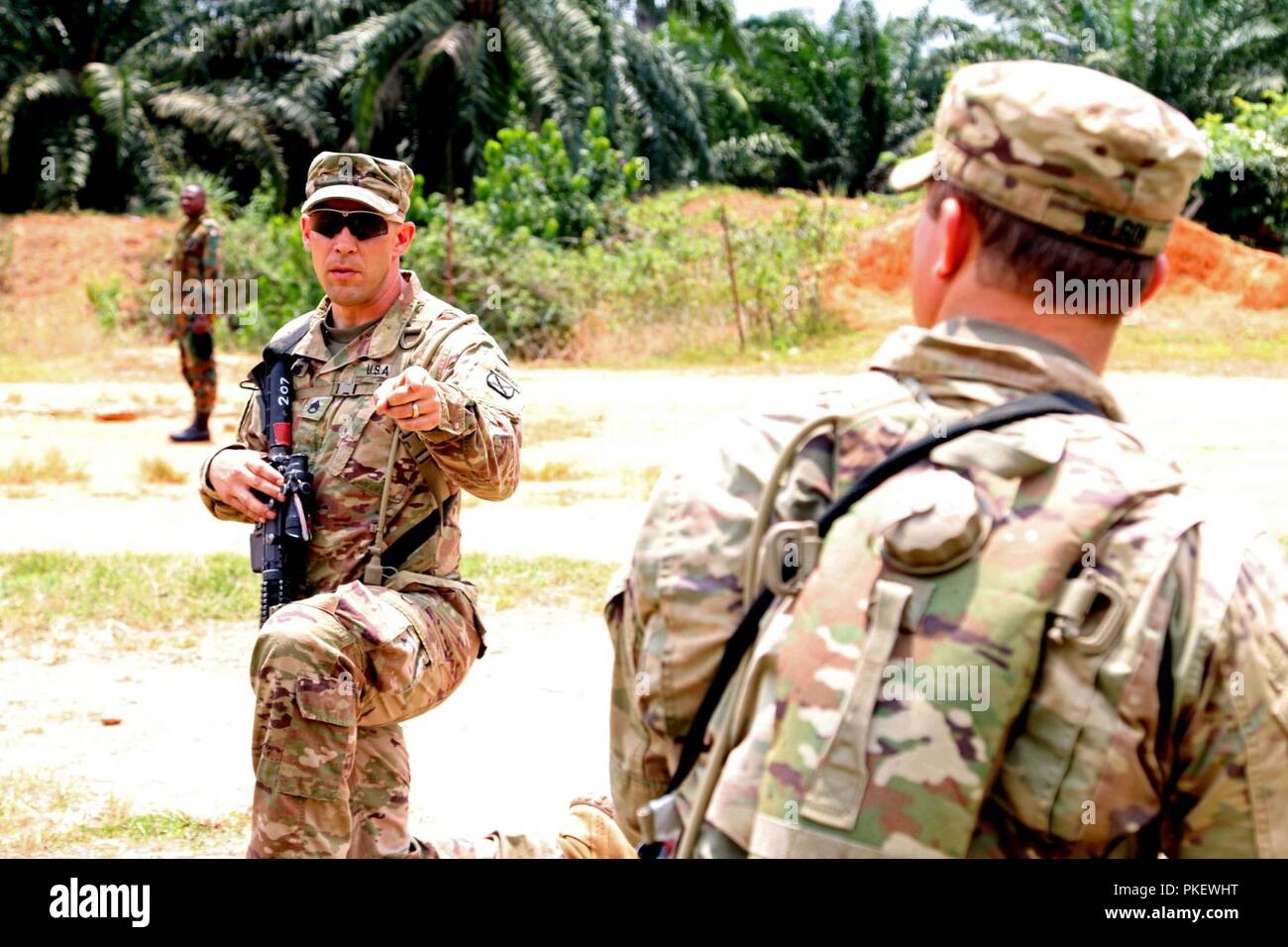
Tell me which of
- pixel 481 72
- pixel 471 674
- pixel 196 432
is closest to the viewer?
pixel 471 674

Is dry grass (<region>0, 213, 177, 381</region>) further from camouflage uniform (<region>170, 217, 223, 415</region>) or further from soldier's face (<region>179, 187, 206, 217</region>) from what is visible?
soldier's face (<region>179, 187, 206, 217</region>)

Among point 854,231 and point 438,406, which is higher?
point 438,406

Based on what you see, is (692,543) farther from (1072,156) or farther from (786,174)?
(786,174)

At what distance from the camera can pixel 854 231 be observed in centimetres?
2331

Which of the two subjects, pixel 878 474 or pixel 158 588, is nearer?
pixel 878 474

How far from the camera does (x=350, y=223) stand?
3.95 meters

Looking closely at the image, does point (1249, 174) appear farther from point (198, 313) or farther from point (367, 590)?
point (367, 590)

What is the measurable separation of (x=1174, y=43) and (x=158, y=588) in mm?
25100

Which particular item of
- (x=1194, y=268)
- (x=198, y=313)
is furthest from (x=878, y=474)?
(x=1194, y=268)

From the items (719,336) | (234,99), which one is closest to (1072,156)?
(719,336)

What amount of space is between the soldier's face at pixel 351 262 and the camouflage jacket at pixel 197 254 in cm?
878
